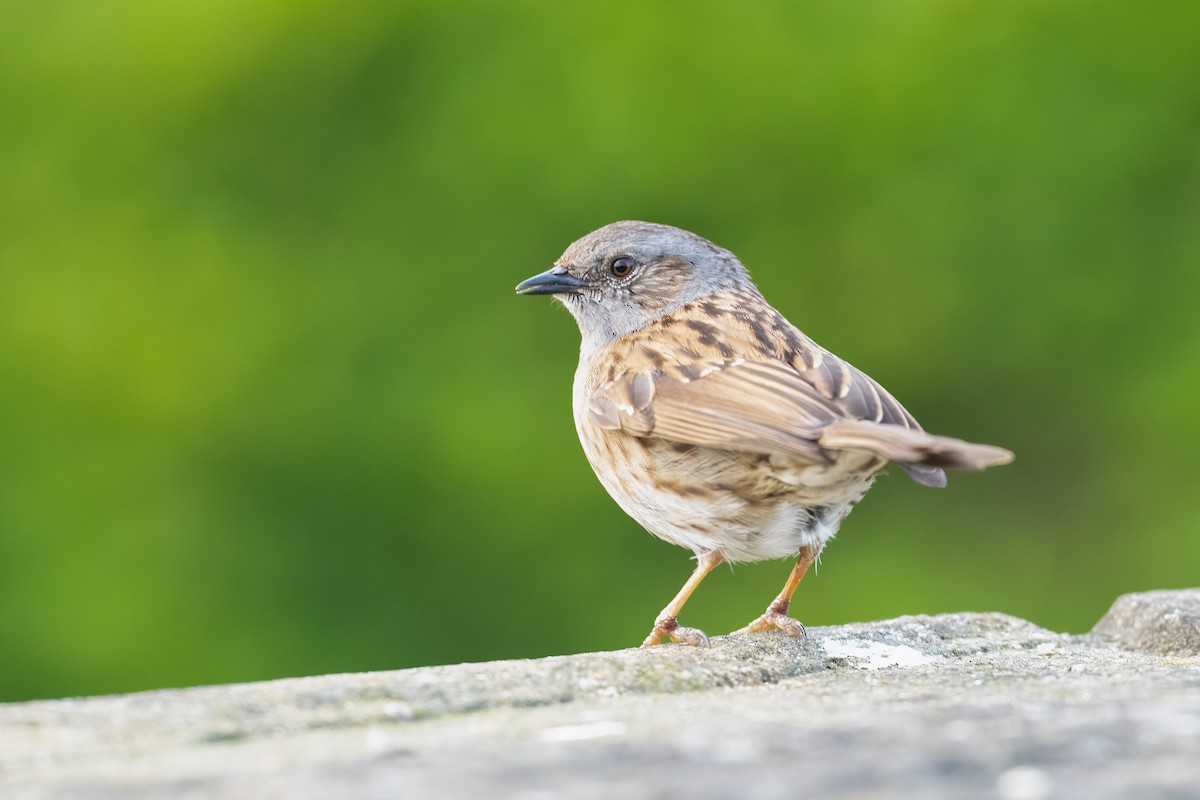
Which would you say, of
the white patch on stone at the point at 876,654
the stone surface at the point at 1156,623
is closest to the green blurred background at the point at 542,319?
the stone surface at the point at 1156,623

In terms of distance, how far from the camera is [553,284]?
5445 mm

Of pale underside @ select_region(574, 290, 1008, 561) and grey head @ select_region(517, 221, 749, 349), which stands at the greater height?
grey head @ select_region(517, 221, 749, 349)

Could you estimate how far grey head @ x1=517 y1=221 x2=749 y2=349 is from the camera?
5.41 metres

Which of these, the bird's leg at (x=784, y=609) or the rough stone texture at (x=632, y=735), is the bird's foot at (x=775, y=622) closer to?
the bird's leg at (x=784, y=609)

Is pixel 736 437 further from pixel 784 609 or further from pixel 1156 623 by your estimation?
pixel 1156 623

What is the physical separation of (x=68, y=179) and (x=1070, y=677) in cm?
596

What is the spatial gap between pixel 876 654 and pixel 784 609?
0.80m

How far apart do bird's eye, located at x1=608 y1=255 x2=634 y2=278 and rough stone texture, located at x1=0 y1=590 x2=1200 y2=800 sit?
7.61ft

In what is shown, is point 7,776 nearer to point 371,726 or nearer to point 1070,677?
point 371,726

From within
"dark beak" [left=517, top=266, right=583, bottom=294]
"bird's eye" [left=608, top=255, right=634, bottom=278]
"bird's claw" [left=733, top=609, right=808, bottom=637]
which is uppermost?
"bird's eye" [left=608, top=255, right=634, bottom=278]

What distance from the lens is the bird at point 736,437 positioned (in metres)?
4.01

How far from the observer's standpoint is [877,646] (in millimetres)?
3793

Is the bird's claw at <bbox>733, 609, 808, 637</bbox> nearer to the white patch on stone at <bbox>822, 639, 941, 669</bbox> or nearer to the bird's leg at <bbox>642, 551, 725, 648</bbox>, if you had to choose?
the bird's leg at <bbox>642, 551, 725, 648</bbox>

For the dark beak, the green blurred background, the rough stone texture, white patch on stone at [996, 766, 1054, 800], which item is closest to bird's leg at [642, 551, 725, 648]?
the rough stone texture
